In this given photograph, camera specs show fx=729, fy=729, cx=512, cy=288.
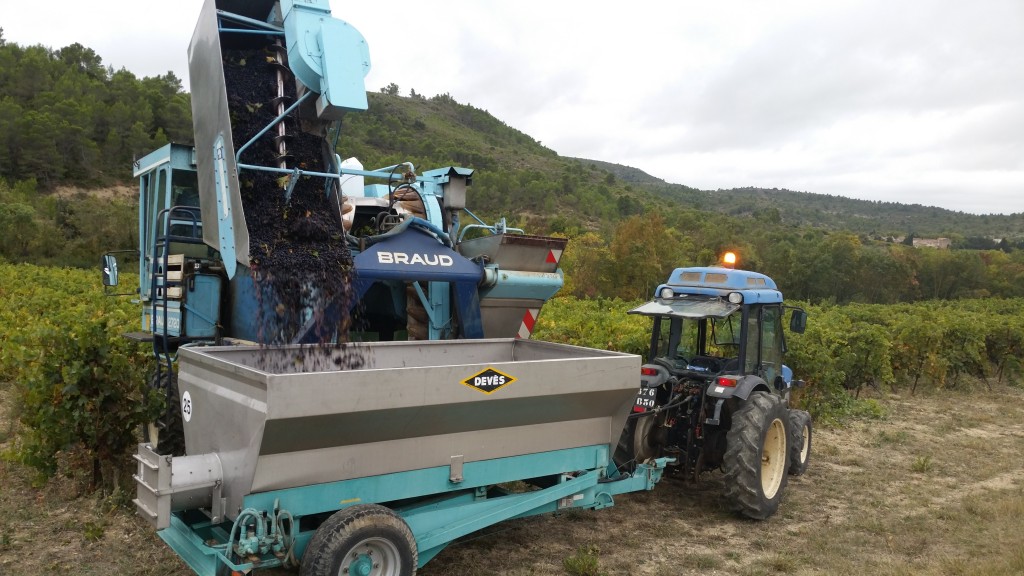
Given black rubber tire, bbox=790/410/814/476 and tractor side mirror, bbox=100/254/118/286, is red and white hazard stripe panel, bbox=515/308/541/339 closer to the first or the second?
black rubber tire, bbox=790/410/814/476

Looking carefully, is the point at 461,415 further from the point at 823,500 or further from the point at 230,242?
the point at 823,500

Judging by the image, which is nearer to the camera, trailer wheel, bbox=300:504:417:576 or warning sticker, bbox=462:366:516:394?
trailer wheel, bbox=300:504:417:576

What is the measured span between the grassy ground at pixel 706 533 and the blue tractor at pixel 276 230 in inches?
34.7

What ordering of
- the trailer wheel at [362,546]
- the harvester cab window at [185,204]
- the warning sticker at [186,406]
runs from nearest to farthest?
the trailer wheel at [362,546], the warning sticker at [186,406], the harvester cab window at [185,204]

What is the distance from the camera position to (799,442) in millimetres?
7242

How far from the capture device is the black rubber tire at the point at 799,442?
7164mm

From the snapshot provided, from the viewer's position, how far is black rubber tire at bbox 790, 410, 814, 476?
7164 mm

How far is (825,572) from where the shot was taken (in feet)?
16.1

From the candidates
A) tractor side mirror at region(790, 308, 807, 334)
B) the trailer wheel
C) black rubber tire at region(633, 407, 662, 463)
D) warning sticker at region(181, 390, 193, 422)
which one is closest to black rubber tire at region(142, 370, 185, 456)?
warning sticker at region(181, 390, 193, 422)

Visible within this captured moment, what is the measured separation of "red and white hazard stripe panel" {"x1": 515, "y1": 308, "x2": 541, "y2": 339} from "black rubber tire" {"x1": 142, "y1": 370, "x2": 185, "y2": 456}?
2.81 meters

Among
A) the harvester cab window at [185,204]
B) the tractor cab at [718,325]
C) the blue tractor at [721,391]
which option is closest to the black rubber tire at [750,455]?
the blue tractor at [721,391]

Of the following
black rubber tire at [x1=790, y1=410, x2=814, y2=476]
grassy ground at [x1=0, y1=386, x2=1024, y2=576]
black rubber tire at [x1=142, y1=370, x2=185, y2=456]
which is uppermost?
black rubber tire at [x1=142, y1=370, x2=185, y2=456]

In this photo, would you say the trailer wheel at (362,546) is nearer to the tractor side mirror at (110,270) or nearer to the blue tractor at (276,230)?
the blue tractor at (276,230)

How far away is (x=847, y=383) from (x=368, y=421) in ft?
38.7
